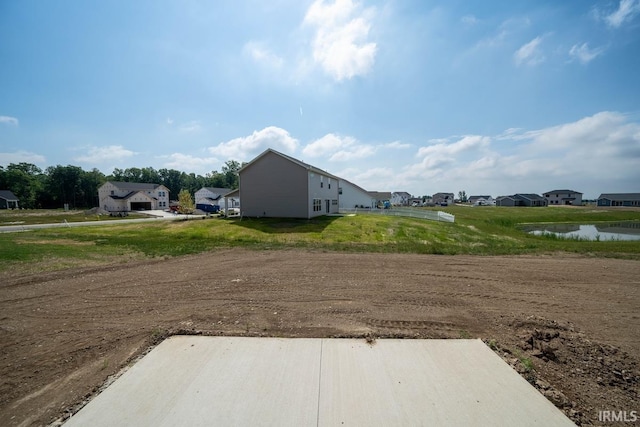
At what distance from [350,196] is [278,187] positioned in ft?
71.7

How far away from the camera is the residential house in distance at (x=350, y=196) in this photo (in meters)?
45.6

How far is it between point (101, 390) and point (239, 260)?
7.92 meters

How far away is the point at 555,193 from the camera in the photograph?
328 feet

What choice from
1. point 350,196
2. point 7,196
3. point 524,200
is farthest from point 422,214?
point 7,196

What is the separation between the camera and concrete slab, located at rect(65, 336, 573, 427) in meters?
2.93

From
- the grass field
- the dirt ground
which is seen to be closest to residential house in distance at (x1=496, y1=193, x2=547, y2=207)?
the grass field

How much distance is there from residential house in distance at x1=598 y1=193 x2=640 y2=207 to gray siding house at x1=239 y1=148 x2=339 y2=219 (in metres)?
110

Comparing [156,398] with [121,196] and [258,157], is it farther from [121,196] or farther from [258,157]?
[121,196]

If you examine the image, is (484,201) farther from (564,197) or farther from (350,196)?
(350,196)

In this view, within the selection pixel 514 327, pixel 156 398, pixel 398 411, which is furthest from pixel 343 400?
pixel 514 327

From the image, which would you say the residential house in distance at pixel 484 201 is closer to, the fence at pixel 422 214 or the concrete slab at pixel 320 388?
the fence at pixel 422 214

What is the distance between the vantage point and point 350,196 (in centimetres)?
4762

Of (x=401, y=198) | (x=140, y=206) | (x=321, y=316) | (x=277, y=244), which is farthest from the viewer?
(x=401, y=198)

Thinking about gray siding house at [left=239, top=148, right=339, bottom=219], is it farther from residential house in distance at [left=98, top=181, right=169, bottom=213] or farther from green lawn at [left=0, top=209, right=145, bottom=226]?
residential house in distance at [left=98, top=181, right=169, bottom=213]
